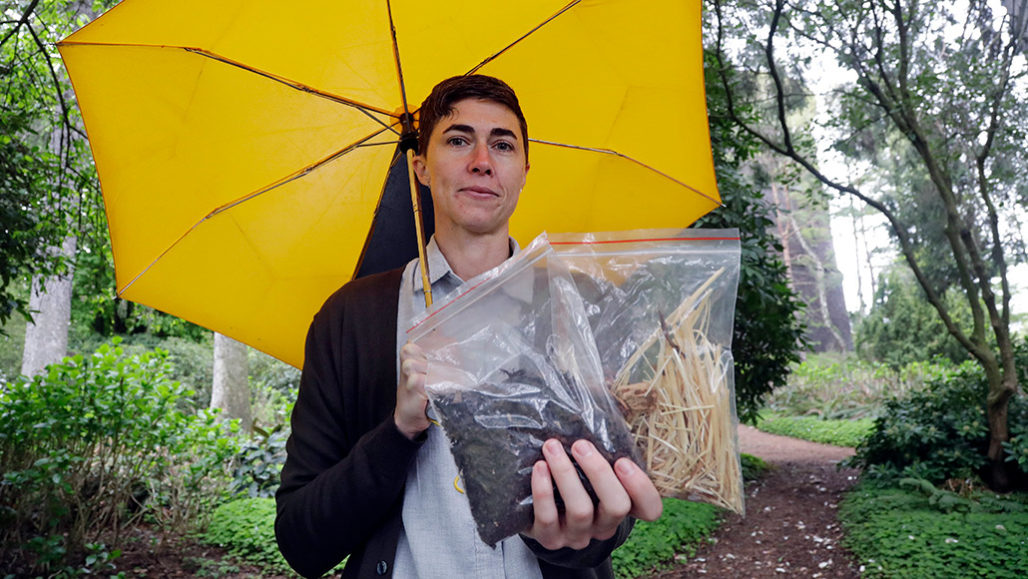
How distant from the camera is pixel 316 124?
75.3 inches

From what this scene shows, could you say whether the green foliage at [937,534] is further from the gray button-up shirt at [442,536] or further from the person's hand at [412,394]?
the person's hand at [412,394]

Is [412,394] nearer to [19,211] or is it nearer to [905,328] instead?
[19,211]

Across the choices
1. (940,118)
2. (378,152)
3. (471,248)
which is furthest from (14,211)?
(940,118)

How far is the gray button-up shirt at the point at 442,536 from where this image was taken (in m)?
1.43

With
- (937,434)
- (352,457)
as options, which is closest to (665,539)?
(937,434)

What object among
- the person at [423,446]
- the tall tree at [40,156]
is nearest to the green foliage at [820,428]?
the tall tree at [40,156]

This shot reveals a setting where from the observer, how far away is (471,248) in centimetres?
172

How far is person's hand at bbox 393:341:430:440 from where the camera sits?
1.13 m

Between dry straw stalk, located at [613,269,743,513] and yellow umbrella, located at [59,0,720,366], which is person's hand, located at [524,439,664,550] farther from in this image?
yellow umbrella, located at [59,0,720,366]

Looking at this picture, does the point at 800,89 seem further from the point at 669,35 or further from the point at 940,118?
the point at 669,35

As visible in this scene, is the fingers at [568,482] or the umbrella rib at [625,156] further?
the umbrella rib at [625,156]

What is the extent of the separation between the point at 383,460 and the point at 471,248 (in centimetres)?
60

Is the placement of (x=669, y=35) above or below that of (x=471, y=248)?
above

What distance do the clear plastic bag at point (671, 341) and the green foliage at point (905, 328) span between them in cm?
1663
